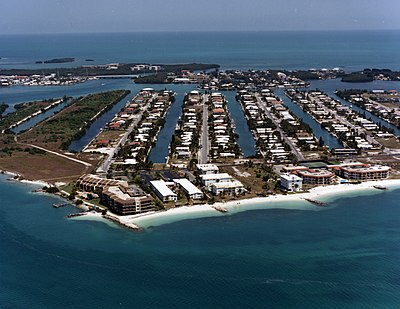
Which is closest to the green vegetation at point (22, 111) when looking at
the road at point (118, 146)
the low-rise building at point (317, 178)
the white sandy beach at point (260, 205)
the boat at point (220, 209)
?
the road at point (118, 146)

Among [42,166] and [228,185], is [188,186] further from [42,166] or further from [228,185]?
[42,166]

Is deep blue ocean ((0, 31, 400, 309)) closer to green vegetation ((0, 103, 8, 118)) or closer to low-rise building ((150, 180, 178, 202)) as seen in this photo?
low-rise building ((150, 180, 178, 202))

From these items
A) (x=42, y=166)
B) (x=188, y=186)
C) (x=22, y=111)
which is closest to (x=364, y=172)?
(x=188, y=186)

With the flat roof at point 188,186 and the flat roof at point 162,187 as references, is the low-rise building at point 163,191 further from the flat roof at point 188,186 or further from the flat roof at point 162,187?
the flat roof at point 188,186

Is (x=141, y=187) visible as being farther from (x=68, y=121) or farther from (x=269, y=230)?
(x=68, y=121)

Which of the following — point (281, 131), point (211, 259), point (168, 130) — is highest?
point (281, 131)

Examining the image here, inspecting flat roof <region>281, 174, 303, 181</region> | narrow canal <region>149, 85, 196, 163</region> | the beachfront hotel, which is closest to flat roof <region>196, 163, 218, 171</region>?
narrow canal <region>149, 85, 196, 163</region>
